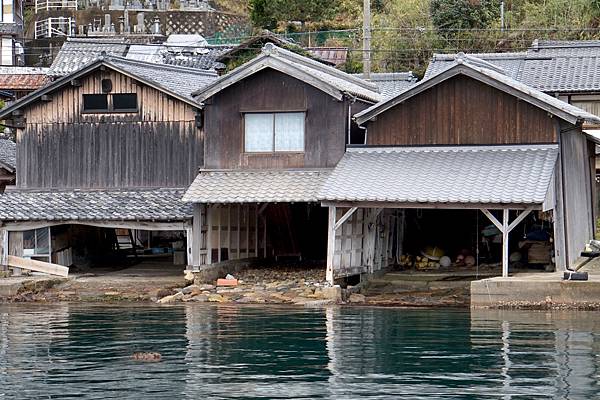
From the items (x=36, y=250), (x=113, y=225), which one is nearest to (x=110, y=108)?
(x=113, y=225)

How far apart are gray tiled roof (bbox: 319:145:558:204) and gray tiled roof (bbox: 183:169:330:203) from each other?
0.98 metres

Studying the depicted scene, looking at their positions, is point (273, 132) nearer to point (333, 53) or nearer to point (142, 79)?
point (142, 79)

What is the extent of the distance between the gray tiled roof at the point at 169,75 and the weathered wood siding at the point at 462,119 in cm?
622

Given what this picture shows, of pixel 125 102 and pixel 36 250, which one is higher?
pixel 125 102

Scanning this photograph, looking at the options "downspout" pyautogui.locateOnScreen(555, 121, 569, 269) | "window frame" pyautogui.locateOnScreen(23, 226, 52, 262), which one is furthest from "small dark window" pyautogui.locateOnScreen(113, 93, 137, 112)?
"downspout" pyautogui.locateOnScreen(555, 121, 569, 269)

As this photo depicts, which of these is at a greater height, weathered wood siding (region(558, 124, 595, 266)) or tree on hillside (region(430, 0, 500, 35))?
tree on hillside (region(430, 0, 500, 35))

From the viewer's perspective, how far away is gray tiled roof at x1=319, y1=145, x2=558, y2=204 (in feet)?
96.4

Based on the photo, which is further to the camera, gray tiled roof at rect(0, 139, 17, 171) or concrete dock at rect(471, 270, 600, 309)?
gray tiled roof at rect(0, 139, 17, 171)

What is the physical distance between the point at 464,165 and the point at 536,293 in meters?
4.78

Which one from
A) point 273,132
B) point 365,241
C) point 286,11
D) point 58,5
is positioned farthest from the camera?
point 58,5

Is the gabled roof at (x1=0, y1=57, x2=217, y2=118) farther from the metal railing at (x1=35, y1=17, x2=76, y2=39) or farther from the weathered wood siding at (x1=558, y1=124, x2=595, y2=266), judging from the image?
the metal railing at (x1=35, y1=17, x2=76, y2=39)

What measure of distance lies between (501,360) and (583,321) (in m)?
5.32

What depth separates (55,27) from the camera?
230ft

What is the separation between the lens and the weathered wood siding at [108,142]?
3594 centimetres
